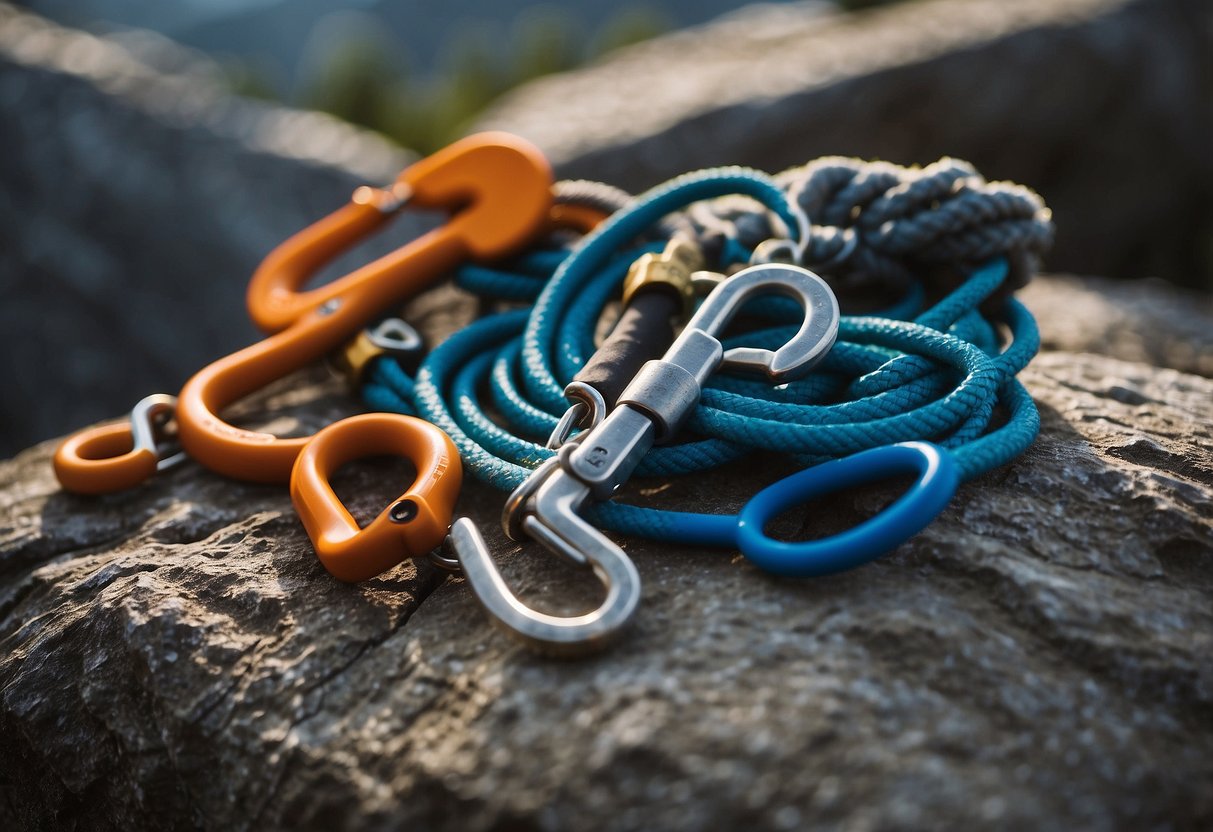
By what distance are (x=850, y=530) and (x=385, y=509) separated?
548 mm

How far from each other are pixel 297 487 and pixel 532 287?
648 mm

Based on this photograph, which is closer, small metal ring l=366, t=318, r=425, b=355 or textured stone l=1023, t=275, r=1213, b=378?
small metal ring l=366, t=318, r=425, b=355

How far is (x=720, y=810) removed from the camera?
0.76 m

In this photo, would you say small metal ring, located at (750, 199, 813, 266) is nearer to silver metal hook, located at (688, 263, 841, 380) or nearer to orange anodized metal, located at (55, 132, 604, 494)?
silver metal hook, located at (688, 263, 841, 380)

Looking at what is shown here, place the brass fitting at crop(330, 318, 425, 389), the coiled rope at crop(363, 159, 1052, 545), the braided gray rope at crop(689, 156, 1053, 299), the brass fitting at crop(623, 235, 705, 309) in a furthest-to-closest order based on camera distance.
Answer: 1. the brass fitting at crop(330, 318, 425, 389)
2. the braided gray rope at crop(689, 156, 1053, 299)
3. the brass fitting at crop(623, 235, 705, 309)
4. the coiled rope at crop(363, 159, 1052, 545)

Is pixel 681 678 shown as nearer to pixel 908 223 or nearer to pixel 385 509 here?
pixel 385 509

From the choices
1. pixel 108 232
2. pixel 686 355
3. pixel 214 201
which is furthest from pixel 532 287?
pixel 108 232

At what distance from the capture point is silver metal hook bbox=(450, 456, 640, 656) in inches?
34.9

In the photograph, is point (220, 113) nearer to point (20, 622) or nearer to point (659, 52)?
point (659, 52)

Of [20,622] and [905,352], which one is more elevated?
[905,352]

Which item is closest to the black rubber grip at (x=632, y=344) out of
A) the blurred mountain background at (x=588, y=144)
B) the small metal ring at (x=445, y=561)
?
the small metal ring at (x=445, y=561)

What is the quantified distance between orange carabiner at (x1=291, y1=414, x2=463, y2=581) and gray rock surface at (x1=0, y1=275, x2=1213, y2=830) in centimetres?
7

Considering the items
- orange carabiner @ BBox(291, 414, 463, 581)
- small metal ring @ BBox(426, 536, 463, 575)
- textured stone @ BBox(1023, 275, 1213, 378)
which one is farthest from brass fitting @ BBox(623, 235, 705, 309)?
textured stone @ BBox(1023, 275, 1213, 378)

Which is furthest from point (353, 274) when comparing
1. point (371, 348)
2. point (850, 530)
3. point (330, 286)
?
point (850, 530)
